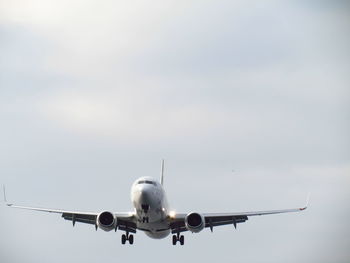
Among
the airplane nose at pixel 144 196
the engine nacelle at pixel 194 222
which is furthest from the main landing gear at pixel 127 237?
the airplane nose at pixel 144 196

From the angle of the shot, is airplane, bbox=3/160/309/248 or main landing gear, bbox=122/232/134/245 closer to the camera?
airplane, bbox=3/160/309/248

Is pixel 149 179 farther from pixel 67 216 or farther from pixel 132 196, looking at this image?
pixel 67 216

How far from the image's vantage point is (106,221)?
64562mm

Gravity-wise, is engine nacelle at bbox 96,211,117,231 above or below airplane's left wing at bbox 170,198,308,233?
below

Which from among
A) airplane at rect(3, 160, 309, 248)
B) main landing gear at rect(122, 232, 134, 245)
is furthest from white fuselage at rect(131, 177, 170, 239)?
main landing gear at rect(122, 232, 134, 245)

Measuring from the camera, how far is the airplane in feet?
204

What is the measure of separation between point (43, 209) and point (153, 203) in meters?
12.6

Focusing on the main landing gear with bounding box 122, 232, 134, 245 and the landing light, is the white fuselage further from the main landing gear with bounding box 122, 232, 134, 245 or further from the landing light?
the main landing gear with bounding box 122, 232, 134, 245

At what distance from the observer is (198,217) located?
65.8 m

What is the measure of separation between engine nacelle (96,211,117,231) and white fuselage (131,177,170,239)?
1.98 m

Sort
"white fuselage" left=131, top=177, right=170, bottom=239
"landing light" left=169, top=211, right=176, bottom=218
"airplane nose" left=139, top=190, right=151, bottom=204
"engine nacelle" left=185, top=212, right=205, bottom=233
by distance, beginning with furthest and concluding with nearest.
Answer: "landing light" left=169, top=211, right=176, bottom=218 → "engine nacelle" left=185, top=212, right=205, bottom=233 → "white fuselage" left=131, top=177, right=170, bottom=239 → "airplane nose" left=139, top=190, right=151, bottom=204

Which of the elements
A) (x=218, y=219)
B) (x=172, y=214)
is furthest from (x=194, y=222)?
(x=218, y=219)

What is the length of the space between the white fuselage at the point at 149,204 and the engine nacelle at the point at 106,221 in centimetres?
198

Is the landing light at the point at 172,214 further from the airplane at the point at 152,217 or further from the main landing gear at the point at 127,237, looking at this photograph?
the main landing gear at the point at 127,237
